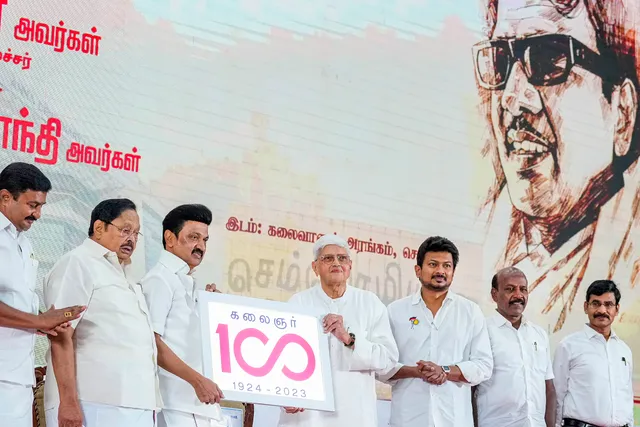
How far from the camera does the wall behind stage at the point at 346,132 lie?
17.5ft

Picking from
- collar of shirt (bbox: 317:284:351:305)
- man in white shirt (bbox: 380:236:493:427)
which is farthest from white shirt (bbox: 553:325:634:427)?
collar of shirt (bbox: 317:284:351:305)

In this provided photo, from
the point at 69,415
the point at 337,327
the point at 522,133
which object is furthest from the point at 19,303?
the point at 522,133

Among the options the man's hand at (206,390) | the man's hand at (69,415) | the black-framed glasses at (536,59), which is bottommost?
the man's hand at (69,415)

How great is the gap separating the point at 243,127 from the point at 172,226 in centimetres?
170

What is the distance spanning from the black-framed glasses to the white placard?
3.08 m

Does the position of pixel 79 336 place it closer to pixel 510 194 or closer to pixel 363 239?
pixel 363 239

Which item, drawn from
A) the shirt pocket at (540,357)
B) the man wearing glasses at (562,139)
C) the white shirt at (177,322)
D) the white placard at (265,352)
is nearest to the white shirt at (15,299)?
the white shirt at (177,322)

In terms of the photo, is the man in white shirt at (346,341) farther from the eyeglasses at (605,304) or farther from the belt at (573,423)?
the eyeglasses at (605,304)

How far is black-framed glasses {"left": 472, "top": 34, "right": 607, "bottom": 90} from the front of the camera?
7.16 m

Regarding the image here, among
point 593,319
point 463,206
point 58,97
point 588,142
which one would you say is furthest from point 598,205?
point 58,97

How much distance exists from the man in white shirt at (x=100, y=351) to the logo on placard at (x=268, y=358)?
15.9 inches

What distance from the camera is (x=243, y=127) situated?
5996 millimetres

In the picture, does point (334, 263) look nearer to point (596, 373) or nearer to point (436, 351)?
point (436, 351)

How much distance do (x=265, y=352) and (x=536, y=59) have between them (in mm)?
3758
